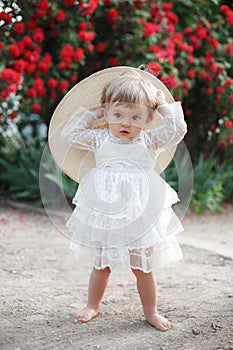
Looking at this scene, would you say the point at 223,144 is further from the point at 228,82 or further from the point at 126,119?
the point at 126,119

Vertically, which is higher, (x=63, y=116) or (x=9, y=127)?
(x=63, y=116)

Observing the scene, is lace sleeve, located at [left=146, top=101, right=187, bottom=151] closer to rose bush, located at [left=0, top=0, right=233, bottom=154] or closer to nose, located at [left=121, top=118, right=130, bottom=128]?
nose, located at [left=121, top=118, right=130, bottom=128]

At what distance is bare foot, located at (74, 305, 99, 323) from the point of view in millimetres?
2986

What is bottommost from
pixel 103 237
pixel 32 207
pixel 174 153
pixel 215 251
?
pixel 32 207

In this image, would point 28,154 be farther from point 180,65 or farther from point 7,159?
point 180,65

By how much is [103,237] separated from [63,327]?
527 mm

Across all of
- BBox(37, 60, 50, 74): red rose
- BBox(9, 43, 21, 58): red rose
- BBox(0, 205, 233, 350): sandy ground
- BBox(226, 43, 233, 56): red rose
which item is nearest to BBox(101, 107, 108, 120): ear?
BBox(0, 205, 233, 350): sandy ground

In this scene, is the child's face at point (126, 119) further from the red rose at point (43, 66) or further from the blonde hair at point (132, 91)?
the red rose at point (43, 66)

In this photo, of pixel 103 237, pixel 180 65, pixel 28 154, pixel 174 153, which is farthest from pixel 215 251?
pixel 28 154

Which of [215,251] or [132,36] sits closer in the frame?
[215,251]

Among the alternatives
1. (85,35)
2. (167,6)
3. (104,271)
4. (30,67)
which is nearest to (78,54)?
(85,35)

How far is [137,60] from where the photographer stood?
5.90 metres

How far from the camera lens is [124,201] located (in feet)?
8.98

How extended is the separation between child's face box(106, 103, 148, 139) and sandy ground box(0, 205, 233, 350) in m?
0.70
